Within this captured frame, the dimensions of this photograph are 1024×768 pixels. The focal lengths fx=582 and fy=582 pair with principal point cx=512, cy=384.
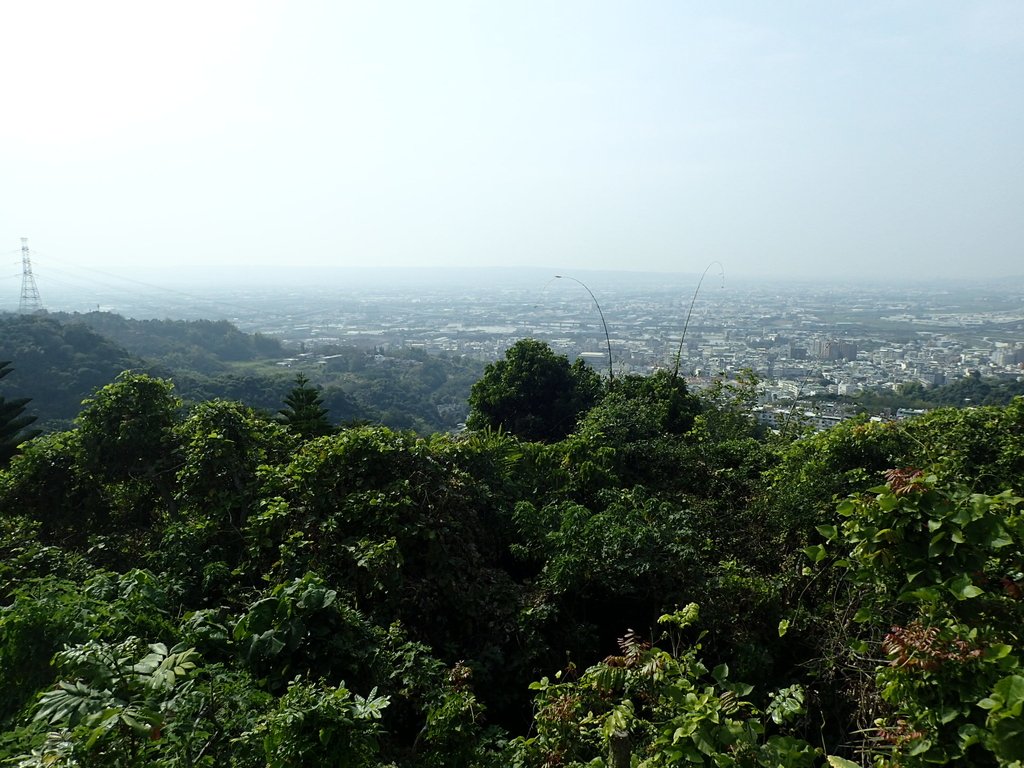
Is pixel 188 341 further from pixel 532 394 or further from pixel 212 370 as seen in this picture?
pixel 532 394

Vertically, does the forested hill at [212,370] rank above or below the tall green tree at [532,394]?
below

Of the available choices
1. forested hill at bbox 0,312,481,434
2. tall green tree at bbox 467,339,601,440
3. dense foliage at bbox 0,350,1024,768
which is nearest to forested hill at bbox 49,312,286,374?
forested hill at bbox 0,312,481,434

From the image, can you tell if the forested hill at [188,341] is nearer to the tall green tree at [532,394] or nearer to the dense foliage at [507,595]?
the tall green tree at [532,394]

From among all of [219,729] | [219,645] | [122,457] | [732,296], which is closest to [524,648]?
[219,645]

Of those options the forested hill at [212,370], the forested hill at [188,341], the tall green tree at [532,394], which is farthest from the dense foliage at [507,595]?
the forested hill at [188,341]

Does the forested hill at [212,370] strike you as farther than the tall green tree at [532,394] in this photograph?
Yes

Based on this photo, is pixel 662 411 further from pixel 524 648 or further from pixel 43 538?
pixel 43 538
